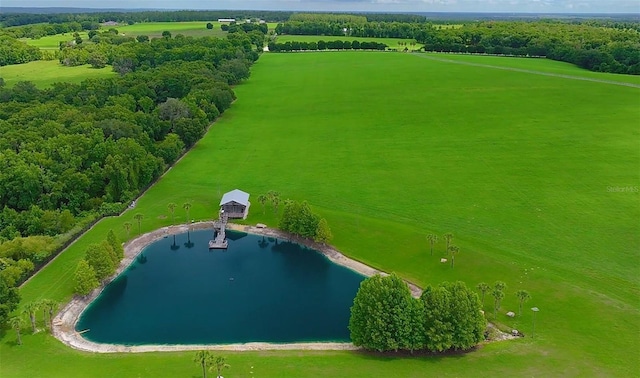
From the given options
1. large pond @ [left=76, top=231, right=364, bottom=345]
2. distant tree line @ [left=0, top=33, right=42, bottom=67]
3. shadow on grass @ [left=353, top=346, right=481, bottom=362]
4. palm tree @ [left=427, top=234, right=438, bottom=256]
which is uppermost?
distant tree line @ [left=0, top=33, right=42, bottom=67]

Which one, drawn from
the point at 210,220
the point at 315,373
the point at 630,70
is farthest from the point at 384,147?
the point at 630,70

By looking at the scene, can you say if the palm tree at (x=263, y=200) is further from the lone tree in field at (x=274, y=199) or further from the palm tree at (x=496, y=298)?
the palm tree at (x=496, y=298)

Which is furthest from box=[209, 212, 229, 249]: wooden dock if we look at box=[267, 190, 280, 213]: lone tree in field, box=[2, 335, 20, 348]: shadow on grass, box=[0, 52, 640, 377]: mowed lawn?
box=[2, 335, 20, 348]: shadow on grass

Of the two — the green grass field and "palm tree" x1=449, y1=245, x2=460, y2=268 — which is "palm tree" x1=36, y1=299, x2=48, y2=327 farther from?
the green grass field

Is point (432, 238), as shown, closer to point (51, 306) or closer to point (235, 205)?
point (235, 205)

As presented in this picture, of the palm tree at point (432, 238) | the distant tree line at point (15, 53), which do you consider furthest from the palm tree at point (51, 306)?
the distant tree line at point (15, 53)

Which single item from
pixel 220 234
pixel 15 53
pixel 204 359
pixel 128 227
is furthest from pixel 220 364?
pixel 15 53
